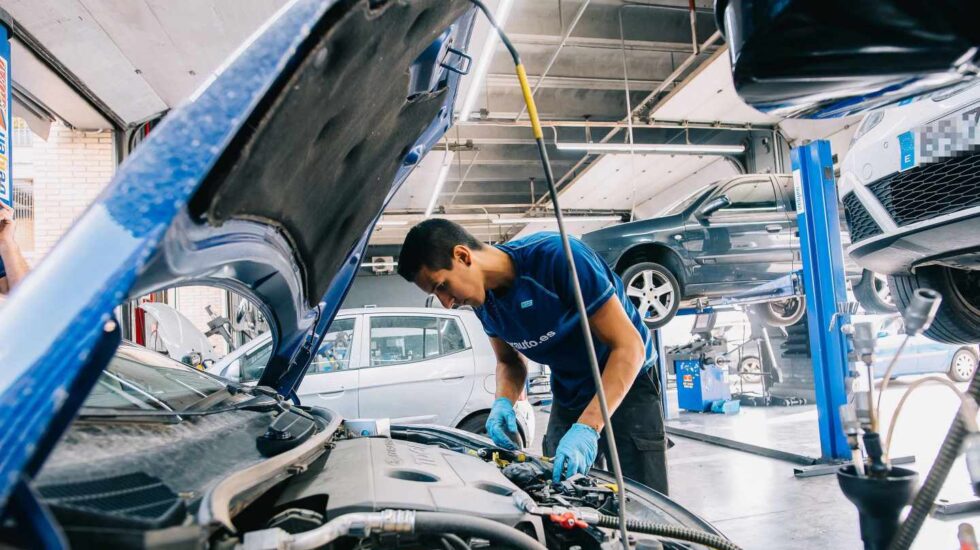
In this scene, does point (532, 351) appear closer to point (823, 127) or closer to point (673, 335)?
point (823, 127)

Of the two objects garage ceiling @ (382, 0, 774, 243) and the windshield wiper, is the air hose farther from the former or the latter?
garage ceiling @ (382, 0, 774, 243)

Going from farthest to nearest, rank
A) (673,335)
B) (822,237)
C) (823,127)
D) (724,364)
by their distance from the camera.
A: (673,335)
(823,127)
(724,364)
(822,237)

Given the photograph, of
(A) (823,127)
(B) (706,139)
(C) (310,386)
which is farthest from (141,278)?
(B) (706,139)

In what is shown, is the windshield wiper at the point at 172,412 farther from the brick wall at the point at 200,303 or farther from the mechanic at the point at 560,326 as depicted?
the brick wall at the point at 200,303

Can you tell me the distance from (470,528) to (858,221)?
8.46 ft

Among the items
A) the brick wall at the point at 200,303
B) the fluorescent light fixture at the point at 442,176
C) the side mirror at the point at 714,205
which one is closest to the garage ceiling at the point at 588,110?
the fluorescent light fixture at the point at 442,176

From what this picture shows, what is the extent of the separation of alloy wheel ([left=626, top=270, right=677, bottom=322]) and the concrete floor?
4.37 ft

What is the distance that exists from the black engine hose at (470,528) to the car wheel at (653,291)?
Result: 5.00 metres

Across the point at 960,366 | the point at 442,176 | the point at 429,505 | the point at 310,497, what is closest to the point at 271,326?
the point at 310,497

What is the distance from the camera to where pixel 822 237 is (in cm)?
435

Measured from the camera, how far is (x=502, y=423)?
7.37 feet

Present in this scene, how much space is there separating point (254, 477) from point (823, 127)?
31.9 ft

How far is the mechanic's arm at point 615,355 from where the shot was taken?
5.74 feet

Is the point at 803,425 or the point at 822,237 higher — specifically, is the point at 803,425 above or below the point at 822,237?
below
